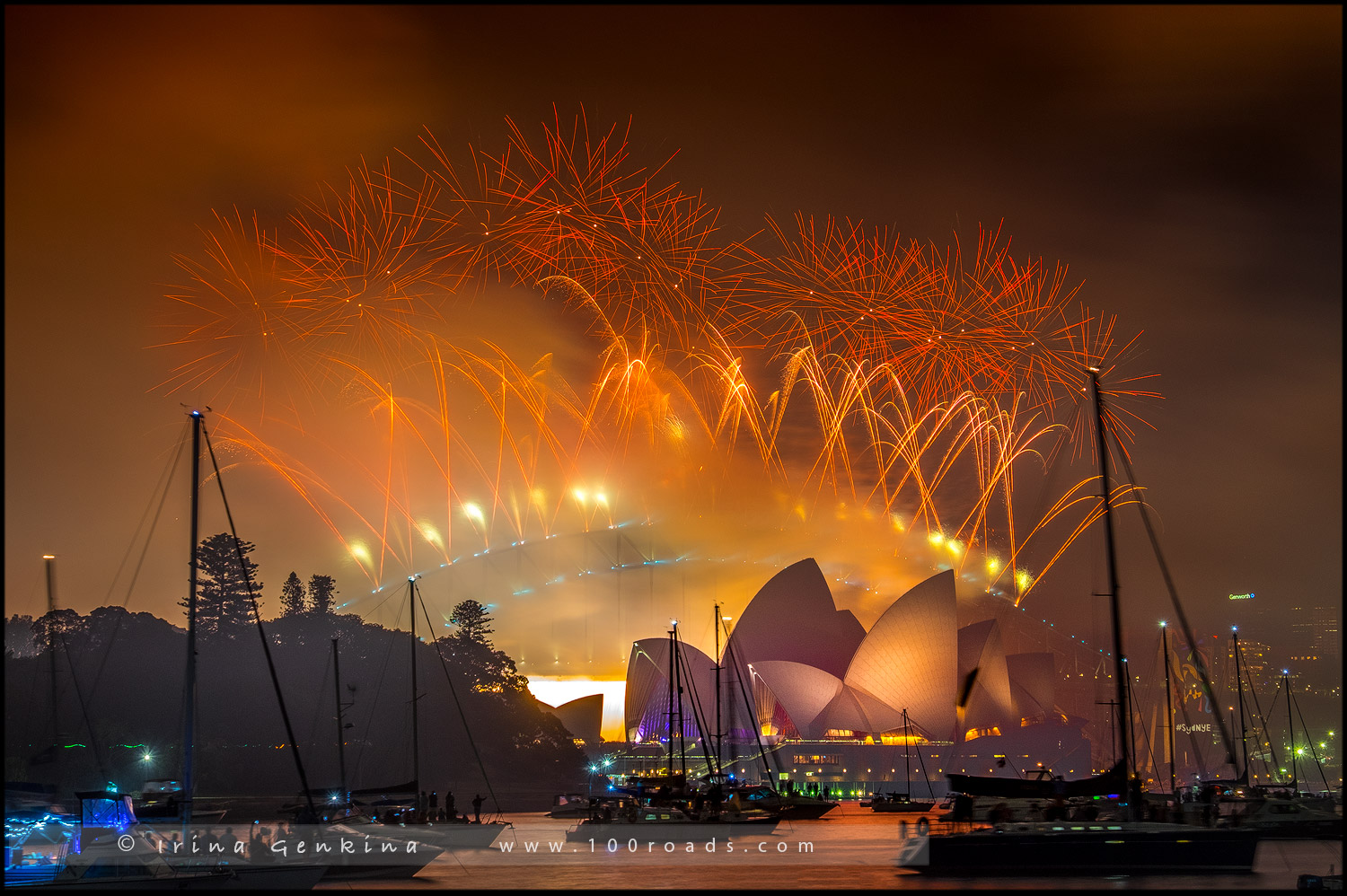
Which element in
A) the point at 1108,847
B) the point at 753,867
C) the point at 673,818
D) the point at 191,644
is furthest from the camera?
the point at 673,818

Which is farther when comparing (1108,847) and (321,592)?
(321,592)

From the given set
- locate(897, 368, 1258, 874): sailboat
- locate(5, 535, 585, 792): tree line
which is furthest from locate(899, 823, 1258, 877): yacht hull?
locate(5, 535, 585, 792): tree line

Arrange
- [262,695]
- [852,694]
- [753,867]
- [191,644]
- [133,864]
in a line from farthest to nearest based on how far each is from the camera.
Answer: [852,694], [262,695], [753,867], [191,644], [133,864]

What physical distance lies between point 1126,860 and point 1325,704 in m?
140

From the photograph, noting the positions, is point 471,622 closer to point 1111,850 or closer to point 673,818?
point 673,818

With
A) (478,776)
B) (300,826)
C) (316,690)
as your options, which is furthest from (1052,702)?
(300,826)

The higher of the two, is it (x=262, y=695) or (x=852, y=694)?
(x=262, y=695)

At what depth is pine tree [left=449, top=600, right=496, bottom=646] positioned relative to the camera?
3356 inches

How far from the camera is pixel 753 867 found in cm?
3297

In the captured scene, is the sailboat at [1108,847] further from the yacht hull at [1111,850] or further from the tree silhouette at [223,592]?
the tree silhouette at [223,592]

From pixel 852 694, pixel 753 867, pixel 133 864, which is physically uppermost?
pixel 133 864

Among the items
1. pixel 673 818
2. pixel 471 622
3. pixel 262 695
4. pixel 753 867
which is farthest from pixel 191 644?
pixel 471 622

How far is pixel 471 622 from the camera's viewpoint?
3376 inches

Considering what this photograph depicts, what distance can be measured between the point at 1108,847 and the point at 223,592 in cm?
6079
